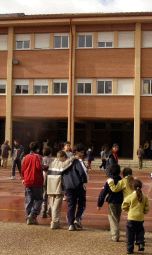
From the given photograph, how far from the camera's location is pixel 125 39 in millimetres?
37562

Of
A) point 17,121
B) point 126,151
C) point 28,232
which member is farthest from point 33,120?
point 28,232

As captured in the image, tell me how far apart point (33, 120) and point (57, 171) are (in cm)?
3187

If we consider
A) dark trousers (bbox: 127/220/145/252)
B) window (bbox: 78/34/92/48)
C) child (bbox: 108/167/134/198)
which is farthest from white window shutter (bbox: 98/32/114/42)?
dark trousers (bbox: 127/220/145/252)

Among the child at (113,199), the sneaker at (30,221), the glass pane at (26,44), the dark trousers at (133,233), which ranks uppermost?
the glass pane at (26,44)

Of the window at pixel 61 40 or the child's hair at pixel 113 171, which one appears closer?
the child's hair at pixel 113 171

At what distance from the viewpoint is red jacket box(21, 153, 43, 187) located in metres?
11.0

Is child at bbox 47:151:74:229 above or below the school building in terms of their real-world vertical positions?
below

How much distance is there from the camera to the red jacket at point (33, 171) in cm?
1097

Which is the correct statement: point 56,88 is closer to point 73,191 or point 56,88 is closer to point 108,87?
point 108,87

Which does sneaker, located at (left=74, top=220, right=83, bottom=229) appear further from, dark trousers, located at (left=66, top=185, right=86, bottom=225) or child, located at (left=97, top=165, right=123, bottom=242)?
child, located at (left=97, top=165, right=123, bottom=242)

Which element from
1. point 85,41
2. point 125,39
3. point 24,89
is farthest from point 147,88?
point 24,89

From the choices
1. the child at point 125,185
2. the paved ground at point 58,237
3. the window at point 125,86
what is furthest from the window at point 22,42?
the child at point 125,185

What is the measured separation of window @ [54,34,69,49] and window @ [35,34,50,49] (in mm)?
614

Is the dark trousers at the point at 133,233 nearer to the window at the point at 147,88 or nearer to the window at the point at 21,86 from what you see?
the window at the point at 147,88
